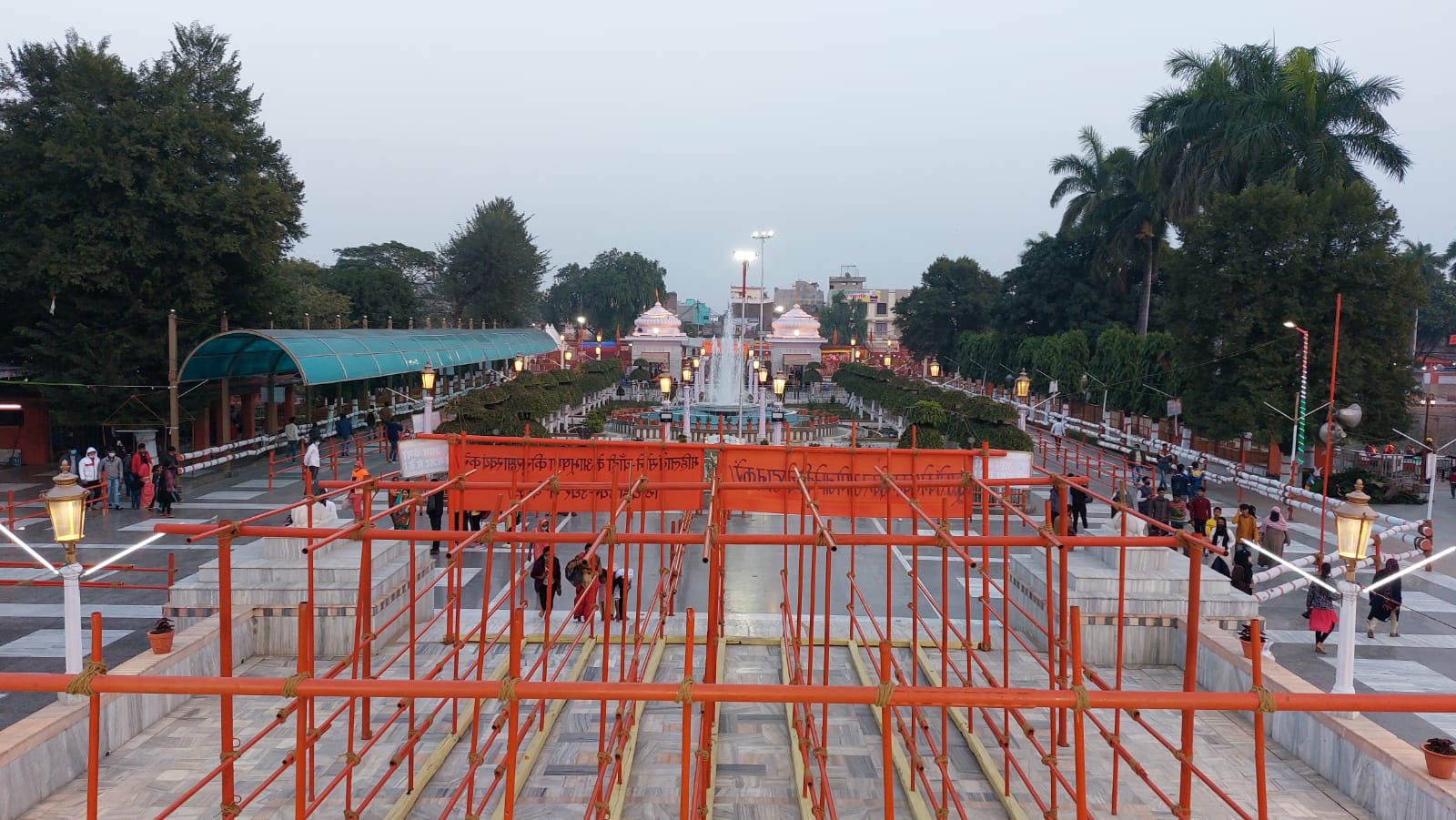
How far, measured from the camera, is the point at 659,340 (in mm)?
73250

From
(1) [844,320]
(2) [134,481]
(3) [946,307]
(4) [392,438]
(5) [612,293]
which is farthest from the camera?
(1) [844,320]

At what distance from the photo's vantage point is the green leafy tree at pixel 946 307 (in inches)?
2298

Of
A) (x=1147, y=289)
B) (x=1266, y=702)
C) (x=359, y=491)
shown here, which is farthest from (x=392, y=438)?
(x=1147, y=289)

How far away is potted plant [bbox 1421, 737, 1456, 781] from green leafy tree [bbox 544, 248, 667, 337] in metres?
95.9

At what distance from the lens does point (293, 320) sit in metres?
37.9

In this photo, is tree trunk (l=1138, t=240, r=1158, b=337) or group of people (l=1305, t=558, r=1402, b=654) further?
tree trunk (l=1138, t=240, r=1158, b=337)

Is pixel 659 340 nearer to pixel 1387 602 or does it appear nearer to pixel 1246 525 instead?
pixel 1246 525

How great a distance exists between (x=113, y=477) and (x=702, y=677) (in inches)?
577

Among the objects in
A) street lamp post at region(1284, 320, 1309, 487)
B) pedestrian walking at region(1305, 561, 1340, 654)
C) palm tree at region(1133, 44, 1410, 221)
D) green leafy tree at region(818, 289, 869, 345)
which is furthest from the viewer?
green leafy tree at region(818, 289, 869, 345)

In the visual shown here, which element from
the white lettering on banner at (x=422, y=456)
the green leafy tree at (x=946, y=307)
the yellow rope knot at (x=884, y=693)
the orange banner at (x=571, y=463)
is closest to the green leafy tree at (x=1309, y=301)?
the orange banner at (x=571, y=463)

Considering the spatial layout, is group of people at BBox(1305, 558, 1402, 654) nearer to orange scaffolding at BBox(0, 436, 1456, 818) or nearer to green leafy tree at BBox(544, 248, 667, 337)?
orange scaffolding at BBox(0, 436, 1456, 818)

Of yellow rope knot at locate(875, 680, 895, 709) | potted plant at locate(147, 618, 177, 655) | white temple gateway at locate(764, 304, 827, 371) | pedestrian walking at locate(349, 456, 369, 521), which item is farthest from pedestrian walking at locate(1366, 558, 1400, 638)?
white temple gateway at locate(764, 304, 827, 371)

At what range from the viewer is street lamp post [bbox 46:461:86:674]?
6.70 metres

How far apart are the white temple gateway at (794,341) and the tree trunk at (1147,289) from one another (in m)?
31.6
